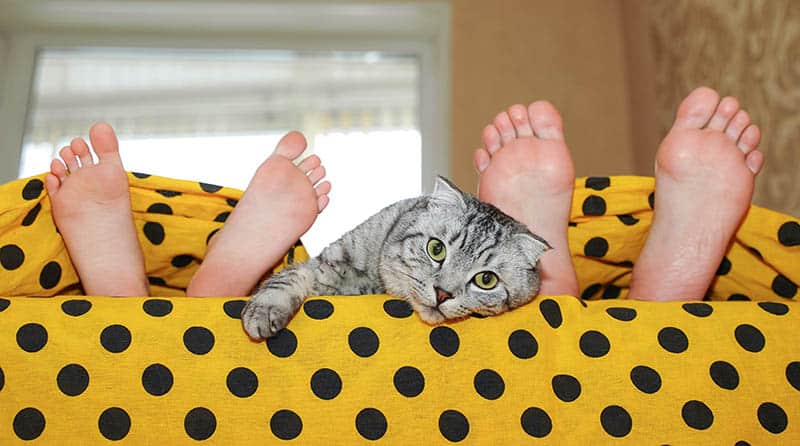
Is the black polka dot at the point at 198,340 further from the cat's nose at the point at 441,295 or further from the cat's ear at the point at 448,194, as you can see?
the cat's ear at the point at 448,194

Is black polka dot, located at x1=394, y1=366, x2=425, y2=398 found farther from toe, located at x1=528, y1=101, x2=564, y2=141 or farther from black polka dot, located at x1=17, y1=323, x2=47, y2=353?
toe, located at x1=528, y1=101, x2=564, y2=141

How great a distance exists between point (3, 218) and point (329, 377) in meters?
0.48

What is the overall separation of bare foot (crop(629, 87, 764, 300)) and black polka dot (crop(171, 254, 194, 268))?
2.27 feet

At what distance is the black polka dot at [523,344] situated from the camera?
724 millimetres

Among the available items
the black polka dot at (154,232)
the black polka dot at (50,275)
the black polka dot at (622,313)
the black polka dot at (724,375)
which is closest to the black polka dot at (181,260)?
the black polka dot at (154,232)

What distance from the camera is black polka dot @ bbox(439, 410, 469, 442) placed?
2.30 feet

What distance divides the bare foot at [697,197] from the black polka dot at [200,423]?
0.64 meters

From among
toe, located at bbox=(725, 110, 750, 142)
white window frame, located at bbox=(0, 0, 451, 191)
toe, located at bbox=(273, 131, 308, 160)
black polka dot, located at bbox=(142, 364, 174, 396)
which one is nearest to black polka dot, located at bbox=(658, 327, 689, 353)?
toe, located at bbox=(725, 110, 750, 142)

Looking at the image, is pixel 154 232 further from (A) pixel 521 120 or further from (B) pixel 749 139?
(B) pixel 749 139

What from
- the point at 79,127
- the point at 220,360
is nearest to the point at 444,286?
the point at 220,360

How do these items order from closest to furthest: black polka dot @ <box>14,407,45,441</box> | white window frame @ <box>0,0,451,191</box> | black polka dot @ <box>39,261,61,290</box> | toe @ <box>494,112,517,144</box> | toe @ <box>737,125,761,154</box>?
black polka dot @ <box>14,407,45,441</box> < black polka dot @ <box>39,261,61,290</box> < toe @ <box>737,125,761,154</box> < toe @ <box>494,112,517,144</box> < white window frame @ <box>0,0,451,191</box>

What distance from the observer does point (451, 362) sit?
28.1 inches

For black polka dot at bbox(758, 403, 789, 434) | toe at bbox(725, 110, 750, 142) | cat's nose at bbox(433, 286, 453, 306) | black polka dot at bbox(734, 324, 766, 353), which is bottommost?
black polka dot at bbox(758, 403, 789, 434)

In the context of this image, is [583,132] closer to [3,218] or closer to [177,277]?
[177,277]
